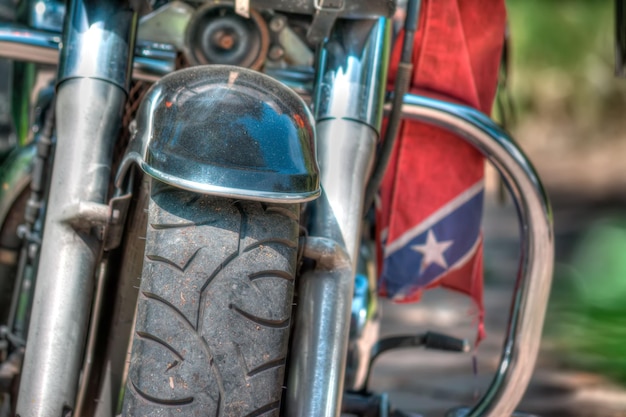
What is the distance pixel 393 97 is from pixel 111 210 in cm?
59

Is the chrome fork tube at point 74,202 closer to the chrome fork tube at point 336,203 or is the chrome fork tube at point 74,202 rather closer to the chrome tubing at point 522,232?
the chrome fork tube at point 336,203

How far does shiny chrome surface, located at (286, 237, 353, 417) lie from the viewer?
1562mm

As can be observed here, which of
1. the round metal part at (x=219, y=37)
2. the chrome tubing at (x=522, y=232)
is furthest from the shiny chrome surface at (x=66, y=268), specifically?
the chrome tubing at (x=522, y=232)

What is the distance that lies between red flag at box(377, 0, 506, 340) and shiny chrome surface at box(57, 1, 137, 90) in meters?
0.72

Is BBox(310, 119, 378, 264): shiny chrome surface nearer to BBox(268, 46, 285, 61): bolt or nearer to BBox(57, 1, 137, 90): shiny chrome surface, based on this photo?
BBox(57, 1, 137, 90): shiny chrome surface

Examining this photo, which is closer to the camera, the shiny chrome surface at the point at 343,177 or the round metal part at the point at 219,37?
the shiny chrome surface at the point at 343,177

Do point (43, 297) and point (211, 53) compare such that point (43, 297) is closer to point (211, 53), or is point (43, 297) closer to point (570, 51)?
point (211, 53)

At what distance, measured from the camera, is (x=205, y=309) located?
1.40 metres

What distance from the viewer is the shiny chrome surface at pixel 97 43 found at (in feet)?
5.41

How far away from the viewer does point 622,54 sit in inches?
93.9

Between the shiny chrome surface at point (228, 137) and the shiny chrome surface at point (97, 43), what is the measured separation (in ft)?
0.45

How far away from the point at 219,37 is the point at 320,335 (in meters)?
0.69

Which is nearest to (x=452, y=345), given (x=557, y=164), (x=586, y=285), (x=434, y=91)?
(x=434, y=91)

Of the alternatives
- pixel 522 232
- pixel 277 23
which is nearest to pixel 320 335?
pixel 522 232
